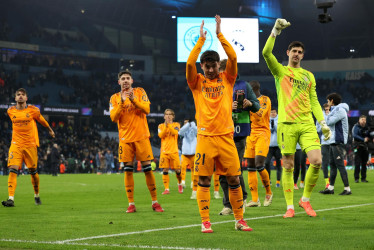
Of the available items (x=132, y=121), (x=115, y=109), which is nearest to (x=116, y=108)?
(x=115, y=109)

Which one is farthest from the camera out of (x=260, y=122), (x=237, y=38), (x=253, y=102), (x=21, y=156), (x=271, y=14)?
(x=271, y=14)

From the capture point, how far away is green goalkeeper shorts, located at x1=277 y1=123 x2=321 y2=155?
8.53 metres

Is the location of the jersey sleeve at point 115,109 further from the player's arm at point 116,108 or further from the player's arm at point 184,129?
the player's arm at point 184,129

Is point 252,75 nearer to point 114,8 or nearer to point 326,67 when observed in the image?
point 326,67

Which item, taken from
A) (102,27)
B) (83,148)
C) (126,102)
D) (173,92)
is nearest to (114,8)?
(102,27)

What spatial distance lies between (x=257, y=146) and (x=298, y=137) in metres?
2.27

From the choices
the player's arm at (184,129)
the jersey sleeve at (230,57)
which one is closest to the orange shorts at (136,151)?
the jersey sleeve at (230,57)

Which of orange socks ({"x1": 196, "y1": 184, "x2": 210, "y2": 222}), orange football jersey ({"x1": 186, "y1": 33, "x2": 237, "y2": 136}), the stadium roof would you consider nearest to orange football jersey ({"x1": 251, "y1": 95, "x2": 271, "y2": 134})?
orange football jersey ({"x1": 186, "y1": 33, "x2": 237, "y2": 136})

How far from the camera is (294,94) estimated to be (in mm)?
8672

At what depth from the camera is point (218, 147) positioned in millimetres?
7098

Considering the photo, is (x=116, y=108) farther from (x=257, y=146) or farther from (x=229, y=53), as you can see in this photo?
(x=229, y=53)

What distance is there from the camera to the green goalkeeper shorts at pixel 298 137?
8.53 meters

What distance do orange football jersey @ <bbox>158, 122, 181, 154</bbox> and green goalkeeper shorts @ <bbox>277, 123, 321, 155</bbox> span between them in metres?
8.38

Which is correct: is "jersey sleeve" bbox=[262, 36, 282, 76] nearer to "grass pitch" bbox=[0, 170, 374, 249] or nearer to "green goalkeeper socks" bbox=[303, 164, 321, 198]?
"green goalkeeper socks" bbox=[303, 164, 321, 198]
